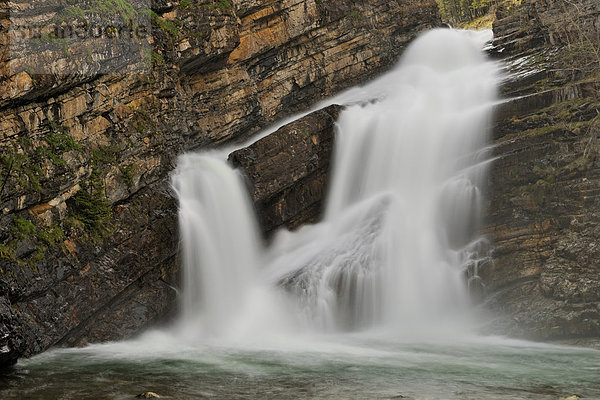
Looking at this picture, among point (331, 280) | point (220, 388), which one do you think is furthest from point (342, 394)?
point (331, 280)

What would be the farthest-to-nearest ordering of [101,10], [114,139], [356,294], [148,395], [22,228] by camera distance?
[114,139] < [356,294] < [101,10] < [22,228] < [148,395]

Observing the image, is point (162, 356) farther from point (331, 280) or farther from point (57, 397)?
point (331, 280)

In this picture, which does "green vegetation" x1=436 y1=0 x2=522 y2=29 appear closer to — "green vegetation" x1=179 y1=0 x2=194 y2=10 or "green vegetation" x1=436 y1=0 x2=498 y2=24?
"green vegetation" x1=436 y1=0 x2=498 y2=24

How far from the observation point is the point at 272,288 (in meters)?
18.0

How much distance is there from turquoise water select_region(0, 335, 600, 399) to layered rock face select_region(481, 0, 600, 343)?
129cm

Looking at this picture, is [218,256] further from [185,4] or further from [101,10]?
[185,4]

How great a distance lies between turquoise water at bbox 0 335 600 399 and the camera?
10.4 m

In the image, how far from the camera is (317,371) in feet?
40.4

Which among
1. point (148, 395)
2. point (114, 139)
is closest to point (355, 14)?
point (114, 139)

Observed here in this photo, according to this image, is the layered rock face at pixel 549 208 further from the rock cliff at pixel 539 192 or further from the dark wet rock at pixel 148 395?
the dark wet rock at pixel 148 395

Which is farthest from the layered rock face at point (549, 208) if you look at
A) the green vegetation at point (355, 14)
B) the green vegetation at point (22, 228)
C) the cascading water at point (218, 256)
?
the green vegetation at point (22, 228)

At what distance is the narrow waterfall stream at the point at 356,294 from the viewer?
444 inches

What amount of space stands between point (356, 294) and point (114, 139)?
901 centimetres

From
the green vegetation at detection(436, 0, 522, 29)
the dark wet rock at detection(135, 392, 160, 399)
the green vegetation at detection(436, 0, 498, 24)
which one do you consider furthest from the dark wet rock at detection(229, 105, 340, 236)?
the green vegetation at detection(436, 0, 498, 24)
